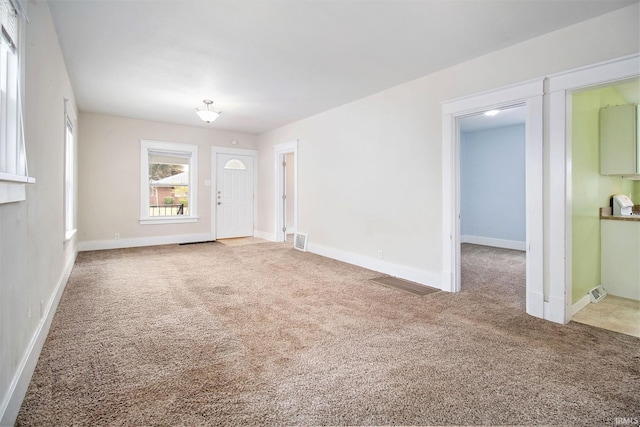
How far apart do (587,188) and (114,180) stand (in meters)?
7.45

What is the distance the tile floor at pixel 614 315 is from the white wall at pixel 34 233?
13.5ft

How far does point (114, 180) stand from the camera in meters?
6.15

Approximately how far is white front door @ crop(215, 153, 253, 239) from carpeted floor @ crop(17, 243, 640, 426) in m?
3.90

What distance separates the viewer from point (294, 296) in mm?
3430

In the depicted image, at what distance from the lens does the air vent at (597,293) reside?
332cm

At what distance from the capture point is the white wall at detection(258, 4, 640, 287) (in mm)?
2725

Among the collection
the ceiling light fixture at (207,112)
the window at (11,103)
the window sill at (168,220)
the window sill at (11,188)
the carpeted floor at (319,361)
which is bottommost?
the carpeted floor at (319,361)

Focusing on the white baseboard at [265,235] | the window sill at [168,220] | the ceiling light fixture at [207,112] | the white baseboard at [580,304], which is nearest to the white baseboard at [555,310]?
the white baseboard at [580,304]

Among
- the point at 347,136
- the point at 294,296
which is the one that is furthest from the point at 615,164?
the point at 294,296

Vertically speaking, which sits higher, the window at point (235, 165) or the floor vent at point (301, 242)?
the window at point (235, 165)

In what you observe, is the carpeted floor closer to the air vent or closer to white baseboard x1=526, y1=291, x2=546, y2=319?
white baseboard x1=526, y1=291, x2=546, y2=319

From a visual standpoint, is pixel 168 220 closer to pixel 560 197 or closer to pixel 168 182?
pixel 168 182

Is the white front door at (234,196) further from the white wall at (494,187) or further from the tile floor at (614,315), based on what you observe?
the tile floor at (614,315)

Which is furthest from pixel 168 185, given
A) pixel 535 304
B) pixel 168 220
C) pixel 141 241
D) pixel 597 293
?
pixel 597 293
